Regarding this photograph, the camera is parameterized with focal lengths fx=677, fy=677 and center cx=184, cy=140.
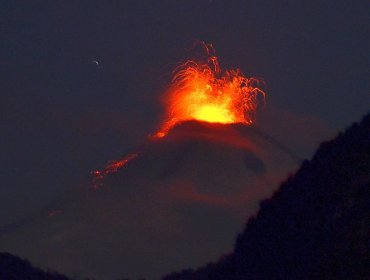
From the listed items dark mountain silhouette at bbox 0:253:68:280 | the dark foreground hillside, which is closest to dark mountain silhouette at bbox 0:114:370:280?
the dark foreground hillside

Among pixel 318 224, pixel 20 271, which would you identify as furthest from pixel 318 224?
pixel 20 271

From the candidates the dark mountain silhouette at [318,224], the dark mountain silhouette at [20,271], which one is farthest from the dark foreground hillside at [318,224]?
the dark mountain silhouette at [20,271]

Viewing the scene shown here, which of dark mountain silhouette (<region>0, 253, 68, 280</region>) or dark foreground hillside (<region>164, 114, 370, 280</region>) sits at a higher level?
dark mountain silhouette (<region>0, 253, 68, 280</region>)

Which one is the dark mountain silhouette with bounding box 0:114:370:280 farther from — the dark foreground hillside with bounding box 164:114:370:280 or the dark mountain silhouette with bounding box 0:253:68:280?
the dark mountain silhouette with bounding box 0:253:68:280

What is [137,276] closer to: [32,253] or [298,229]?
[32,253]

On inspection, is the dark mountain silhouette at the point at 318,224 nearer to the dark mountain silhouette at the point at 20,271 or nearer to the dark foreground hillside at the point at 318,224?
the dark foreground hillside at the point at 318,224

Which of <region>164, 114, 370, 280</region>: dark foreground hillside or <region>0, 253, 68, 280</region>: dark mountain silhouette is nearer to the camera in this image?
<region>164, 114, 370, 280</region>: dark foreground hillside

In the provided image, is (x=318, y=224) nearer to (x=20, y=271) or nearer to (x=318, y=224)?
(x=318, y=224)

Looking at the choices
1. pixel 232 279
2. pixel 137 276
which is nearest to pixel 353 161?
pixel 232 279
